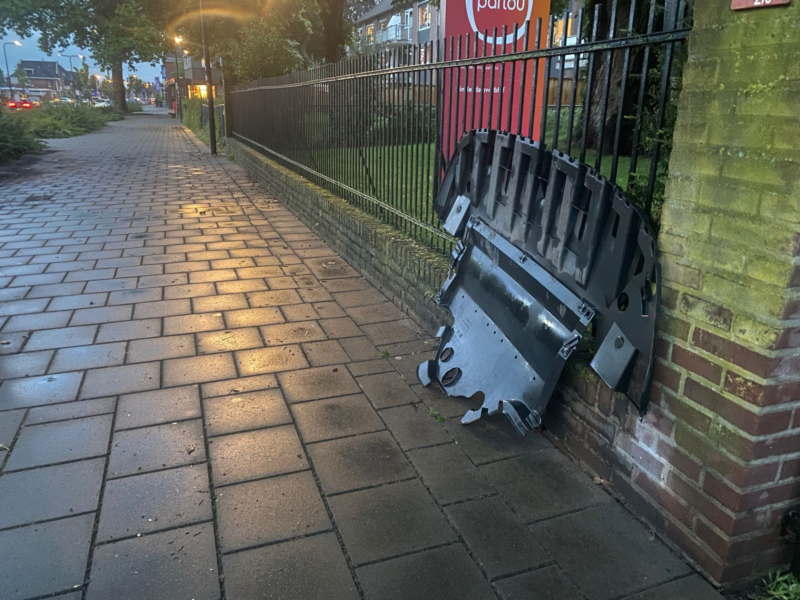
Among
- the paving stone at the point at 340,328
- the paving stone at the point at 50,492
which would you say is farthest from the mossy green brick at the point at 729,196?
the paving stone at the point at 340,328

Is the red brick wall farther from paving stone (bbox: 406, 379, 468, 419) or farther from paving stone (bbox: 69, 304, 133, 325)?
paving stone (bbox: 69, 304, 133, 325)

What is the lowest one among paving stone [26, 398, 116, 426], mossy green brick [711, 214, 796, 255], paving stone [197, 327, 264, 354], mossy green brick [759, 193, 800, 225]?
paving stone [26, 398, 116, 426]

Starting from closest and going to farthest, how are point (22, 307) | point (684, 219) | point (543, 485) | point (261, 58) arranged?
point (684, 219) → point (543, 485) → point (22, 307) → point (261, 58)

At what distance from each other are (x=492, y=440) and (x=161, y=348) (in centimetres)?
236

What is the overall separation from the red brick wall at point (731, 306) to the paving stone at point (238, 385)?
2159 mm

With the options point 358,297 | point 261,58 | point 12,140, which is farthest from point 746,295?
point 12,140

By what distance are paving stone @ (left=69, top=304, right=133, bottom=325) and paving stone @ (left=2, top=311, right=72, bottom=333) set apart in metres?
0.07

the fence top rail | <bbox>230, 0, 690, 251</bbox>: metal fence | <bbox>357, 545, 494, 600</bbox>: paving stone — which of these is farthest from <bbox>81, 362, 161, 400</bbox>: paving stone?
the fence top rail

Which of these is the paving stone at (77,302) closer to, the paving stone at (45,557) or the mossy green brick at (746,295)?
the paving stone at (45,557)

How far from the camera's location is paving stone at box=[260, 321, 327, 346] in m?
4.29

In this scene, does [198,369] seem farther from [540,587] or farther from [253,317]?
[540,587]

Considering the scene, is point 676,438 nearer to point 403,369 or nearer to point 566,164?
point 566,164

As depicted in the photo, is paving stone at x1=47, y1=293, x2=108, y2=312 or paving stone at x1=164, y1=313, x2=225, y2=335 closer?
paving stone at x1=164, y1=313, x2=225, y2=335

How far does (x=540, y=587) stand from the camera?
2.14 metres
